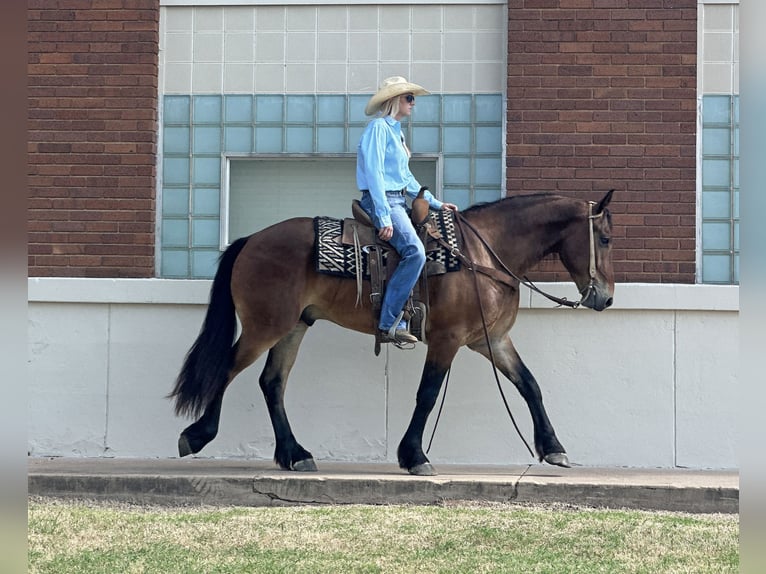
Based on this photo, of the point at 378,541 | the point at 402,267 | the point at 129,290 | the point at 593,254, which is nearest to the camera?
the point at 378,541

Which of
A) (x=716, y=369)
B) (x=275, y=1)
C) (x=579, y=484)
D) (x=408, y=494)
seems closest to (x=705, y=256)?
(x=716, y=369)

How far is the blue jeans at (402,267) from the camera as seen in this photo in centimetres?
758


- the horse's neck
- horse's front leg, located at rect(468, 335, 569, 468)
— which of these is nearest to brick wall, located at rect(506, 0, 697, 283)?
the horse's neck

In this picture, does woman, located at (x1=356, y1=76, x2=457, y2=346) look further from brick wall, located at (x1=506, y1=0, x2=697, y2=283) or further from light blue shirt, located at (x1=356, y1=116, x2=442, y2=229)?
brick wall, located at (x1=506, y1=0, x2=697, y2=283)

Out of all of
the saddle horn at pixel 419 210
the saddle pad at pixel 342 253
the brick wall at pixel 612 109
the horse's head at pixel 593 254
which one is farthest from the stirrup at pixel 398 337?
the brick wall at pixel 612 109

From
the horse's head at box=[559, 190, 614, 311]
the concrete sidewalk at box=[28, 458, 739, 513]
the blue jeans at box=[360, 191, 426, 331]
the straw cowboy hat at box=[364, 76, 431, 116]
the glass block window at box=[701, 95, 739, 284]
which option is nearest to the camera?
the concrete sidewalk at box=[28, 458, 739, 513]

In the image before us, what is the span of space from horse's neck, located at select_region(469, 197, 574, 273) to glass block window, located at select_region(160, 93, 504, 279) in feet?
4.13

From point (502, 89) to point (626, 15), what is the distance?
1239 mm

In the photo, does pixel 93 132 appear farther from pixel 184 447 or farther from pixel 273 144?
pixel 184 447

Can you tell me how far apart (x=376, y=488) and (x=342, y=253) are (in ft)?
5.74

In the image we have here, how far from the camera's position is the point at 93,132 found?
31.1 feet

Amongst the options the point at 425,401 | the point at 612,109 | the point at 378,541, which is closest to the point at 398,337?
the point at 425,401

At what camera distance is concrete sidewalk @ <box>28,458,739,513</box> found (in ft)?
24.1
